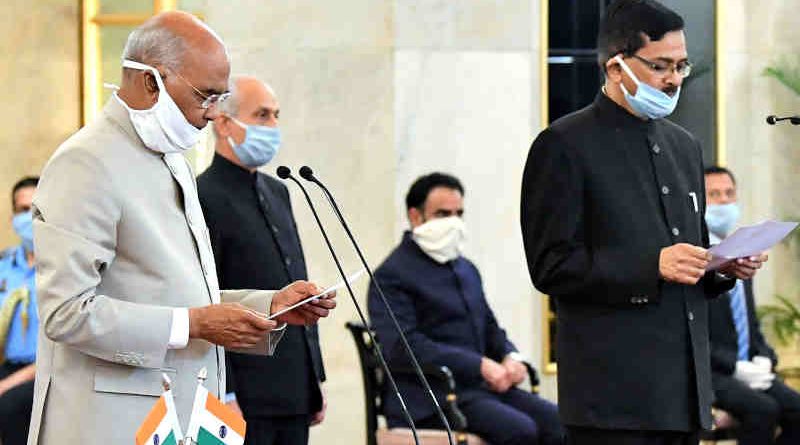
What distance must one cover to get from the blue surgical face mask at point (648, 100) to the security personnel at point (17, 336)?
3550 millimetres

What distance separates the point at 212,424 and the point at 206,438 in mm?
31

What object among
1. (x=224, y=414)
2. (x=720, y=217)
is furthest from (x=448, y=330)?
(x=224, y=414)

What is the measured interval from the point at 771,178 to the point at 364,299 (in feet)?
7.96

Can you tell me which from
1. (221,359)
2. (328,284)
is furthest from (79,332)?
(328,284)

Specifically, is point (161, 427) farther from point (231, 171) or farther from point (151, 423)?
point (231, 171)

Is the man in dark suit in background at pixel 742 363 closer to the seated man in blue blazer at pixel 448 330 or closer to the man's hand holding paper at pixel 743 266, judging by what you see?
the seated man in blue blazer at pixel 448 330

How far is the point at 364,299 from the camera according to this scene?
8.02 metres

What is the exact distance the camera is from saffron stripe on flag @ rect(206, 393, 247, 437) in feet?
9.21

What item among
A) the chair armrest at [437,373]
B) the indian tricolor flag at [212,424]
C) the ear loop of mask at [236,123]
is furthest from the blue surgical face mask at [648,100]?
the chair armrest at [437,373]

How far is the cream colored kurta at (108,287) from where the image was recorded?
11.0 feet

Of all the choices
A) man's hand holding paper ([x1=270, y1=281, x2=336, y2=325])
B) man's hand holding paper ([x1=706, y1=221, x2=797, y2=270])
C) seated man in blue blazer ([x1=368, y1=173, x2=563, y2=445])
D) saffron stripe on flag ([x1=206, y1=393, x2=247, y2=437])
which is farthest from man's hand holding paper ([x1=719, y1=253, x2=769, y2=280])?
seated man in blue blazer ([x1=368, y1=173, x2=563, y2=445])

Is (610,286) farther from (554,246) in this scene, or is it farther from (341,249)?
(341,249)

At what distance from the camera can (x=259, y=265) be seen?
5090 mm

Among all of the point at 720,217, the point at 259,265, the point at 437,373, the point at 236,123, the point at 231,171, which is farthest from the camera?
the point at 720,217
